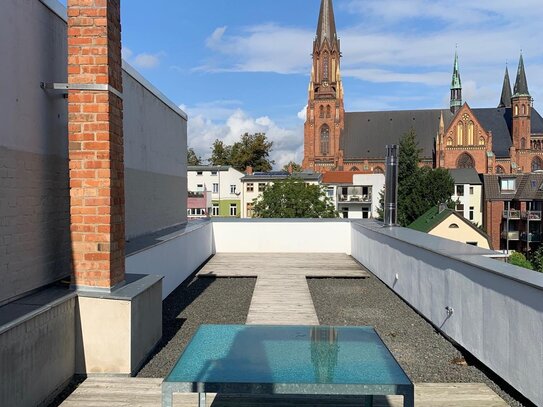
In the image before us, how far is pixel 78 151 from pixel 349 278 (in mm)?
7301

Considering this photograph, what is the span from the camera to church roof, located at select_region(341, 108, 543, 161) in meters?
Result: 76.0

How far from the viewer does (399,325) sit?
6664mm

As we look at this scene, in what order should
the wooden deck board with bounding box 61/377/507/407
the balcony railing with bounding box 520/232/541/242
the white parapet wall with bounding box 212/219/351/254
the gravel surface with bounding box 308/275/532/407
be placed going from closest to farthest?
the wooden deck board with bounding box 61/377/507/407 → the gravel surface with bounding box 308/275/532/407 → the white parapet wall with bounding box 212/219/351/254 → the balcony railing with bounding box 520/232/541/242

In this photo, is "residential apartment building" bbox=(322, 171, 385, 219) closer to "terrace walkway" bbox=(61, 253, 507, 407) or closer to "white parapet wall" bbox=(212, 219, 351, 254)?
"white parapet wall" bbox=(212, 219, 351, 254)

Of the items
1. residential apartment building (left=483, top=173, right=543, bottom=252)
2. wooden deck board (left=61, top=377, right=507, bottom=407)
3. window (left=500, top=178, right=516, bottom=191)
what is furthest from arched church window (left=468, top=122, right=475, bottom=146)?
wooden deck board (left=61, top=377, right=507, bottom=407)

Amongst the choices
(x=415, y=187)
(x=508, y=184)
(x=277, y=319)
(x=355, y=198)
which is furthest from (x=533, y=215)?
(x=277, y=319)

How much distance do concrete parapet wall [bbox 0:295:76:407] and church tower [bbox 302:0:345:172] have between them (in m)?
72.2

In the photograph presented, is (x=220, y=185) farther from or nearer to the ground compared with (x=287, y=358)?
farther from the ground

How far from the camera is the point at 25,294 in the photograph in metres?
4.12

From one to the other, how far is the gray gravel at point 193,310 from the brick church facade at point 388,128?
66425 mm

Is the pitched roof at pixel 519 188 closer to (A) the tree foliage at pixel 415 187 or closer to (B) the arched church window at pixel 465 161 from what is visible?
(A) the tree foliage at pixel 415 187

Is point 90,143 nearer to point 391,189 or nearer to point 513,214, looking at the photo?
point 391,189

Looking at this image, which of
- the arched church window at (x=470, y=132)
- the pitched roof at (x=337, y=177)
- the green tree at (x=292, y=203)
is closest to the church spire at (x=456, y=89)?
the arched church window at (x=470, y=132)

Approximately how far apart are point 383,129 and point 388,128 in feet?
3.05
